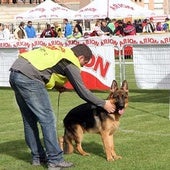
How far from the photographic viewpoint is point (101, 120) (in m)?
7.68

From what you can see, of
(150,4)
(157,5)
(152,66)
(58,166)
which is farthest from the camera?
(150,4)

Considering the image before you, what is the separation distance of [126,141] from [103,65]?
6.22 meters

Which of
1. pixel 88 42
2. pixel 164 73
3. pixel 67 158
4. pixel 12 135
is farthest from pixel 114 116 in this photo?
pixel 88 42

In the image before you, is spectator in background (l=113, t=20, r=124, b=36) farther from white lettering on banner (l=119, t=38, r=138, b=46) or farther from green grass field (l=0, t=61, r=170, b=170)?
green grass field (l=0, t=61, r=170, b=170)

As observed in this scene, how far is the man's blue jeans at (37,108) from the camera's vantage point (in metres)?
7.00

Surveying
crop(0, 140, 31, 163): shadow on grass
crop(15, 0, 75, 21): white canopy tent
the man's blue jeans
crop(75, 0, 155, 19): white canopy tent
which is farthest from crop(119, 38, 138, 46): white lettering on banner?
crop(15, 0, 75, 21): white canopy tent

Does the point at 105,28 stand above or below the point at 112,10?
below

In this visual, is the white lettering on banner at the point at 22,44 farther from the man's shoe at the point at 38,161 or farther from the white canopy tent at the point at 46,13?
the white canopy tent at the point at 46,13

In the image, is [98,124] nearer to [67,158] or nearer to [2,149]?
[67,158]

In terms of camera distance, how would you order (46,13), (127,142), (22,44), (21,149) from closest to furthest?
1. (21,149)
2. (127,142)
3. (22,44)
4. (46,13)

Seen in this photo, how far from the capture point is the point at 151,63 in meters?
13.8

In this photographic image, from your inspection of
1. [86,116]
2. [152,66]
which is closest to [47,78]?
[86,116]

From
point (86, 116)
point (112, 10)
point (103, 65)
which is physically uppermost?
point (112, 10)

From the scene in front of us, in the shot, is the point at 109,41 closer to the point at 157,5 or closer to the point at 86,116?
the point at 86,116
